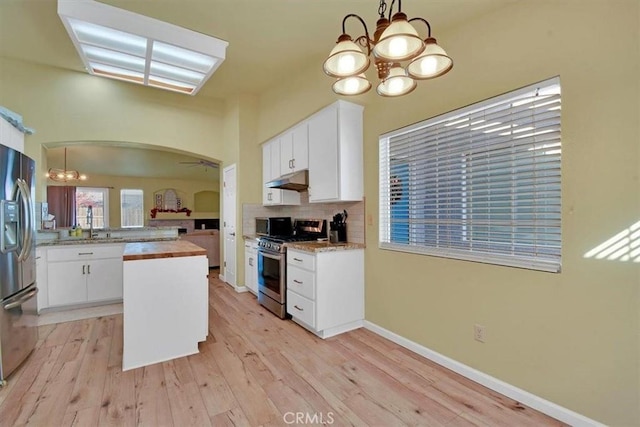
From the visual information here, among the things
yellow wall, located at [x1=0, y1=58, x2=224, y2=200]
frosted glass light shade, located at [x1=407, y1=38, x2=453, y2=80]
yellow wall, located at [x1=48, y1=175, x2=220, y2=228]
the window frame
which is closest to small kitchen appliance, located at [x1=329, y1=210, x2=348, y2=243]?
frosted glass light shade, located at [x1=407, y1=38, x2=453, y2=80]

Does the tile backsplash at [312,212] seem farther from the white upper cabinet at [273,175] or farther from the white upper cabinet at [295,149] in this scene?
the white upper cabinet at [295,149]

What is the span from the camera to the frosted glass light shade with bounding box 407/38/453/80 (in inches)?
54.6

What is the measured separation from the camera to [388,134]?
2814 millimetres

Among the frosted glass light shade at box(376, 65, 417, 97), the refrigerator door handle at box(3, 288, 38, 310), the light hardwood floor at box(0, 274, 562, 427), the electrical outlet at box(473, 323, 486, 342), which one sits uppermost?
the frosted glass light shade at box(376, 65, 417, 97)

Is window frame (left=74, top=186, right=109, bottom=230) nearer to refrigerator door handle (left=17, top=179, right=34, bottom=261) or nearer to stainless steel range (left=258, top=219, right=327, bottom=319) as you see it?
refrigerator door handle (left=17, top=179, right=34, bottom=261)

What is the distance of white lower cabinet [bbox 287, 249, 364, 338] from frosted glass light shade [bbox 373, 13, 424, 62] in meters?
1.94

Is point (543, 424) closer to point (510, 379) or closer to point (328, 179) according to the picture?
point (510, 379)

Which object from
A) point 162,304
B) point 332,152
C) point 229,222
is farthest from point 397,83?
point 229,222

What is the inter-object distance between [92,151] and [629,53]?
8891 mm

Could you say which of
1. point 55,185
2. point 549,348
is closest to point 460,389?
point 549,348

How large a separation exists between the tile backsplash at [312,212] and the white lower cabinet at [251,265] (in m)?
0.29

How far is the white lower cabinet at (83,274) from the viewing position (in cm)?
359

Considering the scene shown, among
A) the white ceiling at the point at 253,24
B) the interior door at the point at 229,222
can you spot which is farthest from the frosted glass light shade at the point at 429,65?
the interior door at the point at 229,222

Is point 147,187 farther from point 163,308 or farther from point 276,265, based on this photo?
point 163,308
